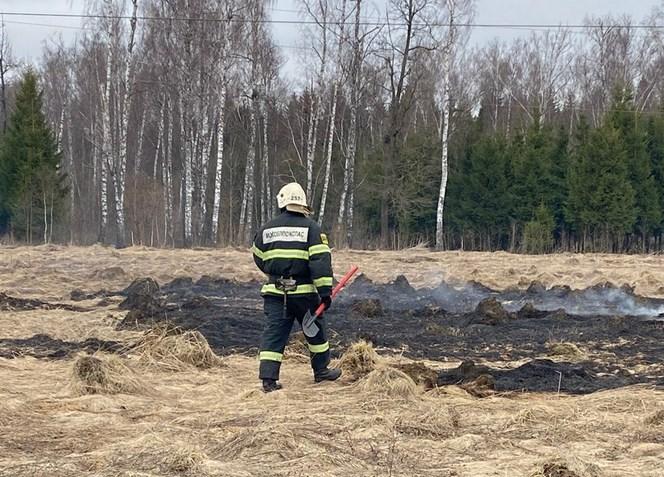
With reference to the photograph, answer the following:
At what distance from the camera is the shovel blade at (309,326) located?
297 inches

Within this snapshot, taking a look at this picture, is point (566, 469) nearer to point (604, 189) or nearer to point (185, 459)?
point (185, 459)

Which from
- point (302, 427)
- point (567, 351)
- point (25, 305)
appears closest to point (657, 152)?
point (567, 351)

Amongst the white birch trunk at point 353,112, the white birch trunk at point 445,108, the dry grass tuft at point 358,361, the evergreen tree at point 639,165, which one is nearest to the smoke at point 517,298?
the dry grass tuft at point 358,361

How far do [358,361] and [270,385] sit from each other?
1052 millimetres

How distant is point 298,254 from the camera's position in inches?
294

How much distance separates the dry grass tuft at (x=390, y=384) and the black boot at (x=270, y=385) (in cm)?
73

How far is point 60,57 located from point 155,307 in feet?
131

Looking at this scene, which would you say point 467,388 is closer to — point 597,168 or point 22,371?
point 22,371

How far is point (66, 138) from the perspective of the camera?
51438 mm

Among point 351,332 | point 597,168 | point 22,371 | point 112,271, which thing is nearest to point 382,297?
point 351,332

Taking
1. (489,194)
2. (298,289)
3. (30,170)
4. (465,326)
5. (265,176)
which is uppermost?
(265,176)

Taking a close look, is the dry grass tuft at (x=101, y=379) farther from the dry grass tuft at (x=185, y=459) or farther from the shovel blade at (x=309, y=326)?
the dry grass tuft at (x=185, y=459)

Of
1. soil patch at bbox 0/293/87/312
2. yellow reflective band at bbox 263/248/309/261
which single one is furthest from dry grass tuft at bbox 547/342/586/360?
soil patch at bbox 0/293/87/312

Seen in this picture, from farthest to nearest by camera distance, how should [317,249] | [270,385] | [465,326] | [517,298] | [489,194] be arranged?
[489,194], [517,298], [465,326], [317,249], [270,385]
